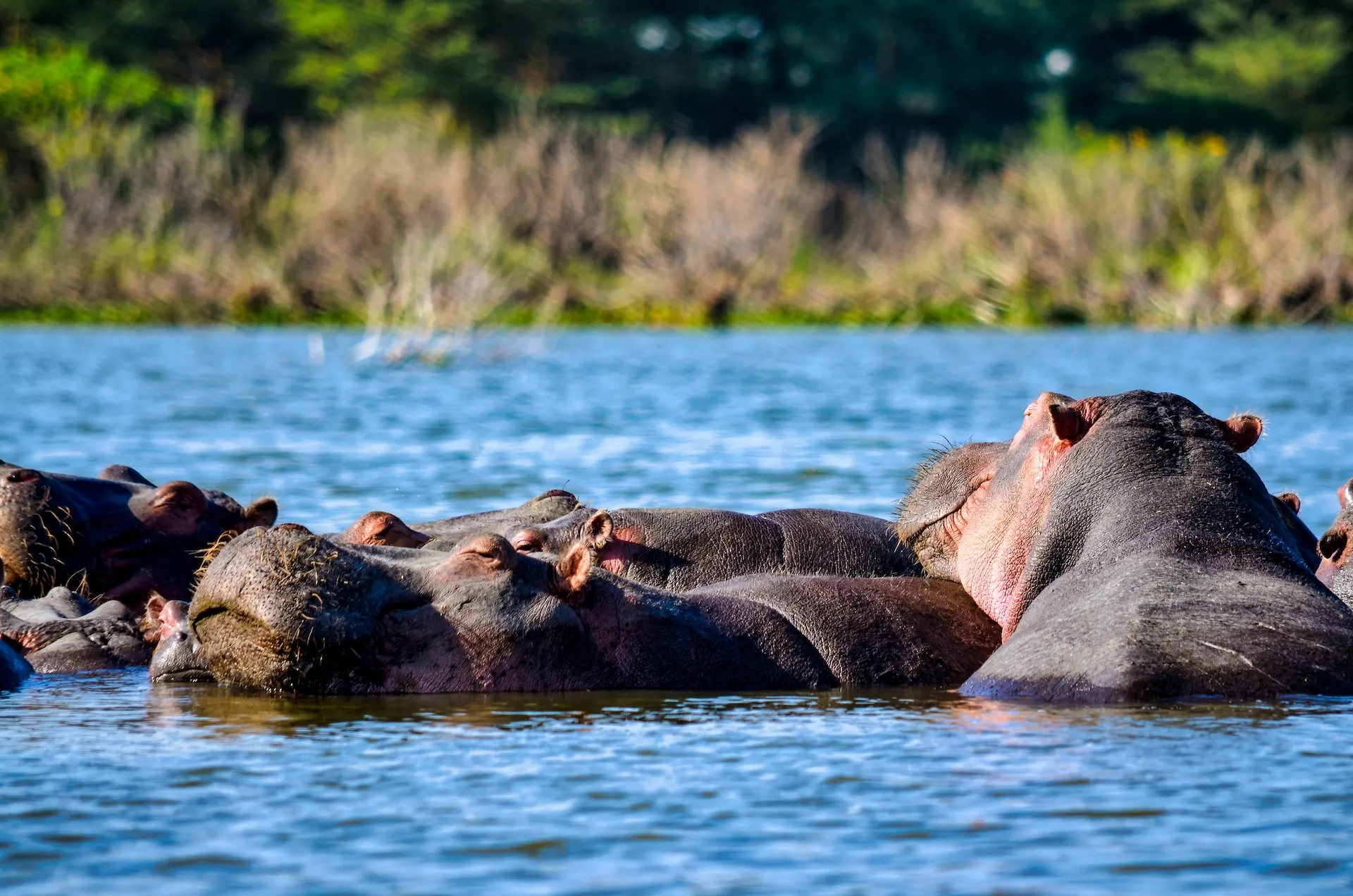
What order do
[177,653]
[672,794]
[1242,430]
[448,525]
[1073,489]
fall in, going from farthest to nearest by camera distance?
[448,525] < [1242,430] < [177,653] < [1073,489] < [672,794]

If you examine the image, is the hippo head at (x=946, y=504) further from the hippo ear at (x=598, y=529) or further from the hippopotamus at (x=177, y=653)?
the hippopotamus at (x=177, y=653)

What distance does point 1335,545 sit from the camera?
659 cm

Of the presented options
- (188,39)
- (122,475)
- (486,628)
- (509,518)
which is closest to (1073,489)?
(486,628)

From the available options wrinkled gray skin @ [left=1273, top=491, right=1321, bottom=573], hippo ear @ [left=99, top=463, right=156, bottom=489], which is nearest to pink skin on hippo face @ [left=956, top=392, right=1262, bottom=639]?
wrinkled gray skin @ [left=1273, top=491, right=1321, bottom=573]

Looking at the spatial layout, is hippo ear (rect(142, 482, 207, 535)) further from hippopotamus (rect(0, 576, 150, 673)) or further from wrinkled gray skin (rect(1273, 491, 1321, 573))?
wrinkled gray skin (rect(1273, 491, 1321, 573))

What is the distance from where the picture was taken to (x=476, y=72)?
155 ft

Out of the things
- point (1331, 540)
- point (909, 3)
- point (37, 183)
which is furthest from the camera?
point (909, 3)

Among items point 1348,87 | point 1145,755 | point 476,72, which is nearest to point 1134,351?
point 1145,755

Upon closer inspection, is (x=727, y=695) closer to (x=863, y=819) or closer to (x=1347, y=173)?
(x=863, y=819)

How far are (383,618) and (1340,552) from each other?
287 cm

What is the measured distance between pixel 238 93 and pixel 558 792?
42.8 metres

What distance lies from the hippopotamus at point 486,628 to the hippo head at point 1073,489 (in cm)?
39

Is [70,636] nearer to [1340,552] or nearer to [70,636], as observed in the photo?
[70,636]

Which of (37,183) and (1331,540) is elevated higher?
(37,183)
